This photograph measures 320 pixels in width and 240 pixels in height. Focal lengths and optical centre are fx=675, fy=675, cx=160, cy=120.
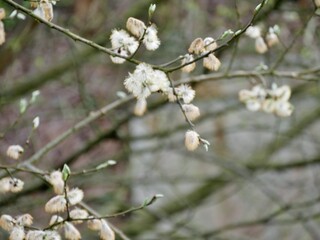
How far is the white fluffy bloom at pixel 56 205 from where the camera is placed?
5.57 feet

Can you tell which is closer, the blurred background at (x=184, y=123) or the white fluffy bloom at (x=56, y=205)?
the white fluffy bloom at (x=56, y=205)

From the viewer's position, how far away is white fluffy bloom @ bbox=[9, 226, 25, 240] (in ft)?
5.48

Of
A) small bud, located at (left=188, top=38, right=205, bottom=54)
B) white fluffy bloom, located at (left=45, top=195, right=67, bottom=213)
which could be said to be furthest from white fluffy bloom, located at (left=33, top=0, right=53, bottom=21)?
white fluffy bloom, located at (left=45, top=195, right=67, bottom=213)

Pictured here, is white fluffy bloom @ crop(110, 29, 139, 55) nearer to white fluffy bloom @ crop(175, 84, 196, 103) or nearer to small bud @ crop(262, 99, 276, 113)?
white fluffy bloom @ crop(175, 84, 196, 103)

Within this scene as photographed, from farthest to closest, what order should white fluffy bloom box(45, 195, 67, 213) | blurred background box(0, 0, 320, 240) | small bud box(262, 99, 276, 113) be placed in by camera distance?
blurred background box(0, 0, 320, 240) < small bud box(262, 99, 276, 113) < white fluffy bloom box(45, 195, 67, 213)

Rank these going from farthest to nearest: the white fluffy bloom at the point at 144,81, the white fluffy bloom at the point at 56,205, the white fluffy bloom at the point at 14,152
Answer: the white fluffy bloom at the point at 14,152, the white fluffy bloom at the point at 56,205, the white fluffy bloom at the point at 144,81

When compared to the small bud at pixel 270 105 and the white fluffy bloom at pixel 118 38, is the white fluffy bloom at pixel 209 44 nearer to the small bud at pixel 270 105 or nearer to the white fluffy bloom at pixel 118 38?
the white fluffy bloom at pixel 118 38

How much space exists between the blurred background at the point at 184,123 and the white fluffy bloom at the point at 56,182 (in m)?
0.53

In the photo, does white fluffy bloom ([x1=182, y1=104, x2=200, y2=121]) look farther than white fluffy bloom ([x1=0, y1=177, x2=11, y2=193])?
No

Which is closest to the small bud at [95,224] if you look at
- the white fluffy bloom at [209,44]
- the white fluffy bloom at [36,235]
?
the white fluffy bloom at [36,235]

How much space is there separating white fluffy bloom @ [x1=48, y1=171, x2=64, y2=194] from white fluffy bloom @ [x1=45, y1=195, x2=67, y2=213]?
0.40ft

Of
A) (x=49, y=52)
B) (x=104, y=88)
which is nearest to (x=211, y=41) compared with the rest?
(x=49, y=52)

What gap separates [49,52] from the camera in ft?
19.0

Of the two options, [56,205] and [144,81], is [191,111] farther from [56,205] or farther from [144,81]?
[56,205]
